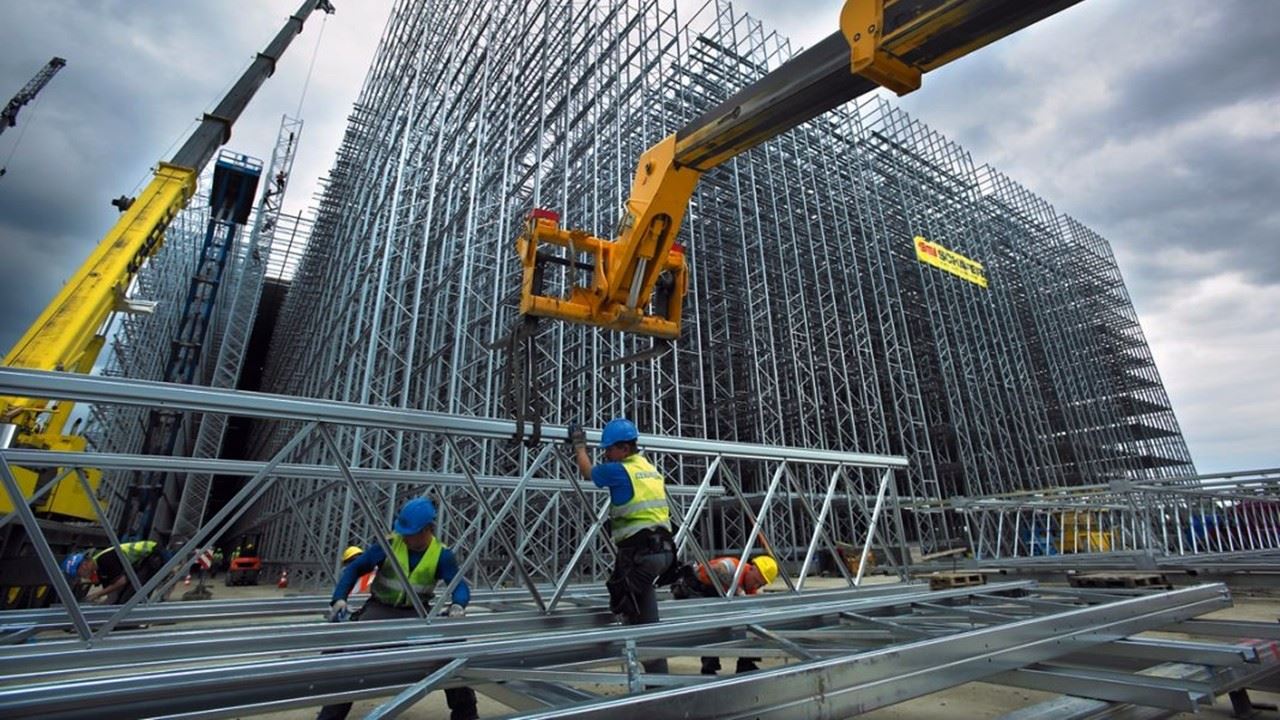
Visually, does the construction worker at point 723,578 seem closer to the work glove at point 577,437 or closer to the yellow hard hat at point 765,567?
the yellow hard hat at point 765,567

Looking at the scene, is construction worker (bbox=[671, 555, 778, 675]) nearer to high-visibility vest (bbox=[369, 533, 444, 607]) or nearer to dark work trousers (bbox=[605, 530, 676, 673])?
dark work trousers (bbox=[605, 530, 676, 673])

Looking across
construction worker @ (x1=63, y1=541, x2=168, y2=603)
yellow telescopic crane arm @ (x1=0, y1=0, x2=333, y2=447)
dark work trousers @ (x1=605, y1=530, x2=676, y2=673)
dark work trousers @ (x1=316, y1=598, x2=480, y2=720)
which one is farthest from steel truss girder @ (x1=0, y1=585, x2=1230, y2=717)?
yellow telescopic crane arm @ (x1=0, y1=0, x2=333, y2=447)

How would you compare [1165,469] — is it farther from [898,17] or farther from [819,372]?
[898,17]

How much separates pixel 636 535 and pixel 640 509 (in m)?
0.13

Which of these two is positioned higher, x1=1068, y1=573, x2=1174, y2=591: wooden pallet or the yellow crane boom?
the yellow crane boom

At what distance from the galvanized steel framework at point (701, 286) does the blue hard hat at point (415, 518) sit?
934 mm

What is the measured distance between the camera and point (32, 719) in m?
1.47

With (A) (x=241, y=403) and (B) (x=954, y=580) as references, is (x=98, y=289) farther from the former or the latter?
(B) (x=954, y=580)

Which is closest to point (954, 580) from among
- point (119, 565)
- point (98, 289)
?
point (119, 565)

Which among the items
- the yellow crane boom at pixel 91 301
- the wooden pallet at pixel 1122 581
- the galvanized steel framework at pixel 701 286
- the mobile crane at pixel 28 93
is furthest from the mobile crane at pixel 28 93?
the wooden pallet at pixel 1122 581

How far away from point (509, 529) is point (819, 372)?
978 cm

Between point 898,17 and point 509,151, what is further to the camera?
point 509,151

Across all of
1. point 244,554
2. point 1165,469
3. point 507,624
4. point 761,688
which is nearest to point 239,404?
point 507,624

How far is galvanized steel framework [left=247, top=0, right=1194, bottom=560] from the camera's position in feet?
36.5
